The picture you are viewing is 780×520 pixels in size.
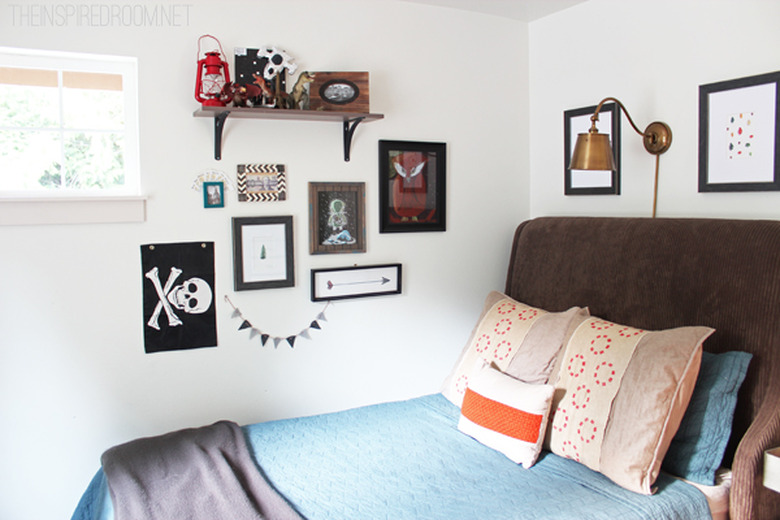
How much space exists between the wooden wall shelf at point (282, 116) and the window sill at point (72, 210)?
38 cm

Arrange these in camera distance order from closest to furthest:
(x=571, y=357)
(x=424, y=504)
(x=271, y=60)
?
(x=424, y=504) < (x=571, y=357) < (x=271, y=60)

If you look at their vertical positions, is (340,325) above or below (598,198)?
below

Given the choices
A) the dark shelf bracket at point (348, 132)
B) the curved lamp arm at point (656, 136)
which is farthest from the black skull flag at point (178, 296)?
the curved lamp arm at point (656, 136)

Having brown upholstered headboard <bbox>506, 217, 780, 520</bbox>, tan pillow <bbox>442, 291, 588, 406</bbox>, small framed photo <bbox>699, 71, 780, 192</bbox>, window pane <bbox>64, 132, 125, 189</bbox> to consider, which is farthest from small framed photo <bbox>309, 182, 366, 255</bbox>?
small framed photo <bbox>699, 71, 780, 192</bbox>

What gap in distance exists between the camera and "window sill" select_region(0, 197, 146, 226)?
2217 millimetres

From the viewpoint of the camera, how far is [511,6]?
2975 mm

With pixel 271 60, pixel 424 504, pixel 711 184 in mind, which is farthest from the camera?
pixel 271 60

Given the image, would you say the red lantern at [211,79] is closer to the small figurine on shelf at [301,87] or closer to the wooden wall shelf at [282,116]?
the wooden wall shelf at [282,116]

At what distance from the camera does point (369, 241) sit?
289 centimetres

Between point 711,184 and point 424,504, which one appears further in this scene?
point 711,184

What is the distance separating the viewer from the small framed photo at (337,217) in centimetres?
273

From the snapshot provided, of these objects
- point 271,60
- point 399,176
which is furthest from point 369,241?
point 271,60

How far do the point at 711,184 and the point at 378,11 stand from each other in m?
1.57

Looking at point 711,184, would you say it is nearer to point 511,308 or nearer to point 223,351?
point 511,308
